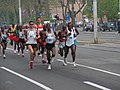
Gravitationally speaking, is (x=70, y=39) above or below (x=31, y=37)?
below

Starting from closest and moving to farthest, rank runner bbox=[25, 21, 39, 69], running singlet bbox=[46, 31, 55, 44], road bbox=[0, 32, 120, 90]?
road bbox=[0, 32, 120, 90]
running singlet bbox=[46, 31, 55, 44]
runner bbox=[25, 21, 39, 69]

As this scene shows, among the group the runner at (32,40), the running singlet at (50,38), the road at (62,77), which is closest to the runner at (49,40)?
the running singlet at (50,38)

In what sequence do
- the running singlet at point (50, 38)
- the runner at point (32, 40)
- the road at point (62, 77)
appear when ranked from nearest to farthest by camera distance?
1. the road at point (62, 77)
2. the running singlet at point (50, 38)
3. the runner at point (32, 40)

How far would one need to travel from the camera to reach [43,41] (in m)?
16.4

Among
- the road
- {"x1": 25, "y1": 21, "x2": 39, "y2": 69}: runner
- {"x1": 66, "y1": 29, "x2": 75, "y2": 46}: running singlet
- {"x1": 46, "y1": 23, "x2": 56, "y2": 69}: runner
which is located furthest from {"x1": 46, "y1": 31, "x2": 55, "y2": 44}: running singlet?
the road

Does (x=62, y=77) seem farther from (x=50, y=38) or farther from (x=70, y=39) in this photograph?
(x=70, y=39)

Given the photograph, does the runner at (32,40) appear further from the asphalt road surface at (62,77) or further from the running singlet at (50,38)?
the asphalt road surface at (62,77)

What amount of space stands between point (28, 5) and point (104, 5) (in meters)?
23.6

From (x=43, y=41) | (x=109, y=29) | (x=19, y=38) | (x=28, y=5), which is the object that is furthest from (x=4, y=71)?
(x=28, y=5)

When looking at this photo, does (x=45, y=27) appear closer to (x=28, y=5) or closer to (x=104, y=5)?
(x=28, y=5)

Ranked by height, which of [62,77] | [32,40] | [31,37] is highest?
[31,37]

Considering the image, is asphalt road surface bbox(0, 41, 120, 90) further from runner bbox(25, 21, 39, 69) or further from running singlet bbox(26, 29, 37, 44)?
running singlet bbox(26, 29, 37, 44)

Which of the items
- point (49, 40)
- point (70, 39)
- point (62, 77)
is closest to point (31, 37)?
point (49, 40)

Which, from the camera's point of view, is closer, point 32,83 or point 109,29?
point 32,83
